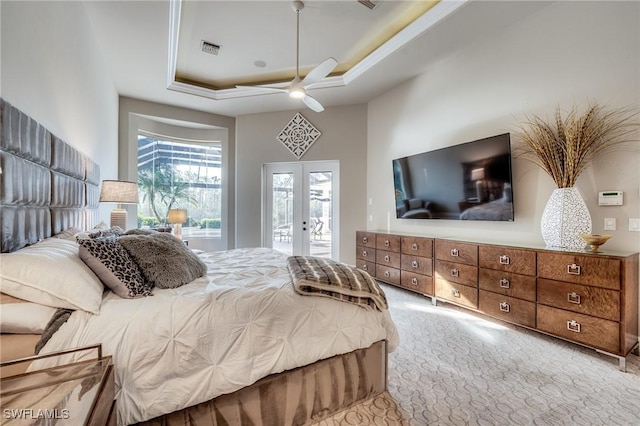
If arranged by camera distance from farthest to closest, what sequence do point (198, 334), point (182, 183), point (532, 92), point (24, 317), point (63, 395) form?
point (182, 183)
point (532, 92)
point (198, 334)
point (24, 317)
point (63, 395)

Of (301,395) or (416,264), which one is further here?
(416,264)

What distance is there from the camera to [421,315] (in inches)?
118

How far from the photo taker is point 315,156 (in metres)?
5.20

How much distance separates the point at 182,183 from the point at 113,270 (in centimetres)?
458

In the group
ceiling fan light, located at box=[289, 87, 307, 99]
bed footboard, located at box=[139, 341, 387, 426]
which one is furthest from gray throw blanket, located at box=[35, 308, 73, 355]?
ceiling fan light, located at box=[289, 87, 307, 99]

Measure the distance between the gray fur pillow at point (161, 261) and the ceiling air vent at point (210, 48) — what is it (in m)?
2.83

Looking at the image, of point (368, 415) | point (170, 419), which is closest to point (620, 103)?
point (368, 415)

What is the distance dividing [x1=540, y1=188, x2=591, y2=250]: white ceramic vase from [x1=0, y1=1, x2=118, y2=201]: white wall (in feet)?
12.1

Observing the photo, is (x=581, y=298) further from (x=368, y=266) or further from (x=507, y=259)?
(x=368, y=266)

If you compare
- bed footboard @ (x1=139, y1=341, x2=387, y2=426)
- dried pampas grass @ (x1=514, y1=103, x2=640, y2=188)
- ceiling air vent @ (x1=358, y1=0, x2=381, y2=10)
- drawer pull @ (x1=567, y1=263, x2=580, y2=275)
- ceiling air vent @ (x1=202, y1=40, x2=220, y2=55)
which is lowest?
bed footboard @ (x1=139, y1=341, x2=387, y2=426)

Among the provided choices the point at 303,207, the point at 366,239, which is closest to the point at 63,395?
the point at 366,239

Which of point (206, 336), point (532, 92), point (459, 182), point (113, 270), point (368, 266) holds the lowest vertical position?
point (368, 266)

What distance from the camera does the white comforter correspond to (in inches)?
43.8

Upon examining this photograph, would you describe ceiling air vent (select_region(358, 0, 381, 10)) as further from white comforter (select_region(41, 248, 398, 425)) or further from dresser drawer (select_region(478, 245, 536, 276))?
white comforter (select_region(41, 248, 398, 425))
